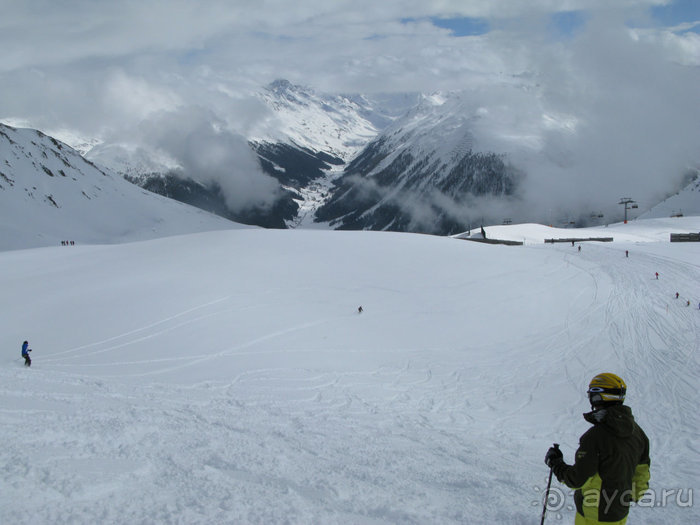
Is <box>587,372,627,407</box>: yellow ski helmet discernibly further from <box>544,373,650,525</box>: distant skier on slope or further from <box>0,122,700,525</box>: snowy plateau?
<box>0,122,700,525</box>: snowy plateau

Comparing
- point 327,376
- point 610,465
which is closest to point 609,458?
point 610,465

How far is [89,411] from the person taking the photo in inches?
466

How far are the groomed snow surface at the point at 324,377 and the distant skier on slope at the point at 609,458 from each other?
8.98ft

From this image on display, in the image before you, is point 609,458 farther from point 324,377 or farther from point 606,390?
point 324,377

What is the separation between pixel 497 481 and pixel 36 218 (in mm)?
159211

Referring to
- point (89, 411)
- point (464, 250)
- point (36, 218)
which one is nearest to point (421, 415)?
point (89, 411)

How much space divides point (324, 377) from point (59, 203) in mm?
169438

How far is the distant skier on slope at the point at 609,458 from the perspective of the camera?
5.28m

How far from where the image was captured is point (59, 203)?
158 m

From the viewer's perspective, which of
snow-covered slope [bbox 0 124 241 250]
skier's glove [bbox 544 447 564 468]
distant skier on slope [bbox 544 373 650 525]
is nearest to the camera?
distant skier on slope [bbox 544 373 650 525]

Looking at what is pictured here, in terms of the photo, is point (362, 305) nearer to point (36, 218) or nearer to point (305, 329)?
point (305, 329)


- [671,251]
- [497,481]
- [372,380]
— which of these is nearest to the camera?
[497,481]

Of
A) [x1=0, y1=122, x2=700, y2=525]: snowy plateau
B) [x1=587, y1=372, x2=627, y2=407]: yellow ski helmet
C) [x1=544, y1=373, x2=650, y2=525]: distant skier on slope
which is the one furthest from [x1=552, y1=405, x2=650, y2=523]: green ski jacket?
[x1=0, y1=122, x2=700, y2=525]: snowy plateau

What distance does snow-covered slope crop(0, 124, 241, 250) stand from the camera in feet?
434
